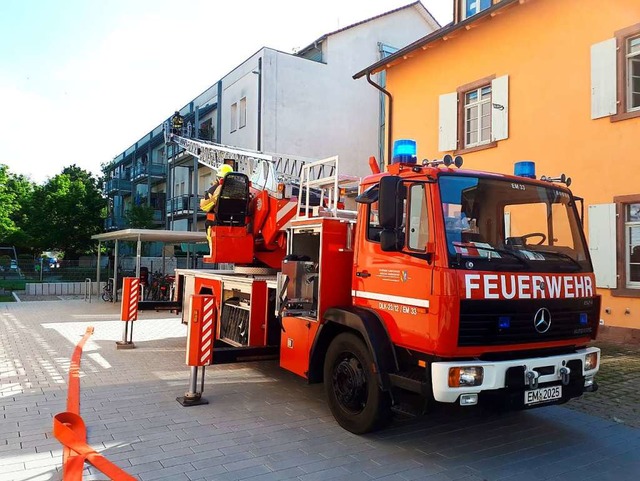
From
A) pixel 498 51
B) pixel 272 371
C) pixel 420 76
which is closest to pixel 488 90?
pixel 498 51

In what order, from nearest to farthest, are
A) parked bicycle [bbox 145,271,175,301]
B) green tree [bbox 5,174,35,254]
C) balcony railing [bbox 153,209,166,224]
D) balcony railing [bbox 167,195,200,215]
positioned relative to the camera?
parked bicycle [bbox 145,271,175,301] < balcony railing [bbox 167,195,200,215] < green tree [bbox 5,174,35,254] < balcony railing [bbox 153,209,166,224]

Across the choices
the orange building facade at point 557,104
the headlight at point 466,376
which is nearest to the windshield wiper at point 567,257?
the headlight at point 466,376

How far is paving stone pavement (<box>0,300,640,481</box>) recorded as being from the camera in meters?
4.19

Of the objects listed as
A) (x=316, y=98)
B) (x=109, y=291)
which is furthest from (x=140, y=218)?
(x=316, y=98)

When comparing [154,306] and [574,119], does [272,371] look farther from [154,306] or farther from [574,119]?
[574,119]

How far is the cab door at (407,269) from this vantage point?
4.28m

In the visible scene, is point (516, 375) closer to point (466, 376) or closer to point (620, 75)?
point (466, 376)

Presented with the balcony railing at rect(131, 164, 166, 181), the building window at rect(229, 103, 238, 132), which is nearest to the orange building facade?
the building window at rect(229, 103, 238, 132)

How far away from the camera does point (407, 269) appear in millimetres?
4477

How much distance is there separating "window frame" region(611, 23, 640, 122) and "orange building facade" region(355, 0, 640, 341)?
19 mm

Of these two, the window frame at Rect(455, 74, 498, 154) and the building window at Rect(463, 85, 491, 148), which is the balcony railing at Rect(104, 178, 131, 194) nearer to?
the window frame at Rect(455, 74, 498, 154)

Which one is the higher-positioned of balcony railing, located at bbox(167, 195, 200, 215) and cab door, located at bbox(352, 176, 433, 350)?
balcony railing, located at bbox(167, 195, 200, 215)

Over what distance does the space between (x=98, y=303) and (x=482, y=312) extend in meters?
16.6

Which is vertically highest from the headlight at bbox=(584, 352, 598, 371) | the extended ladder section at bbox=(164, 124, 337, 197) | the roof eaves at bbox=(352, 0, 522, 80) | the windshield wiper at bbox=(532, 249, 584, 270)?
the roof eaves at bbox=(352, 0, 522, 80)
